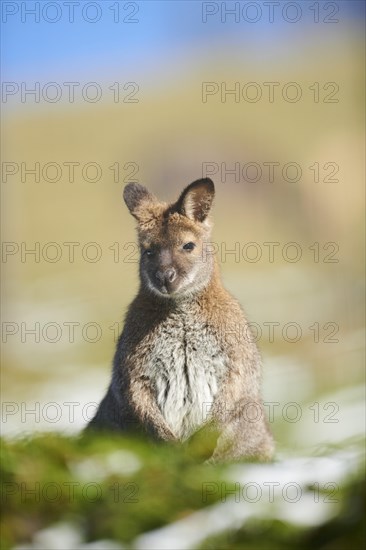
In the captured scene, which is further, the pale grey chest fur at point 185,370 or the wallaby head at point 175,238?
the pale grey chest fur at point 185,370

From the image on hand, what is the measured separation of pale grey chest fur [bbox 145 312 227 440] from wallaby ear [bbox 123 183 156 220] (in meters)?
0.75

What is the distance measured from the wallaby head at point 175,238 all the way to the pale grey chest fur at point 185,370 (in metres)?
0.25

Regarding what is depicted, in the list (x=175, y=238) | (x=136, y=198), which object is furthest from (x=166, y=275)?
(x=136, y=198)

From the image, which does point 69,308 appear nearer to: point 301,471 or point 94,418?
point 94,418

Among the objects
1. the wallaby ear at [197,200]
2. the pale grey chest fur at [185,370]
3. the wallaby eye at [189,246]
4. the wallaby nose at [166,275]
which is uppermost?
the wallaby ear at [197,200]

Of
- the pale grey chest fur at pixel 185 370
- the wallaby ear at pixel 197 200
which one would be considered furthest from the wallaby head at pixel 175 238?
the pale grey chest fur at pixel 185 370

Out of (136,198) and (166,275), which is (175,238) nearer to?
(166,275)

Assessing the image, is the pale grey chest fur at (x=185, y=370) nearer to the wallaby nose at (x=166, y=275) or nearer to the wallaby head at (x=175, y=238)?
the wallaby head at (x=175, y=238)

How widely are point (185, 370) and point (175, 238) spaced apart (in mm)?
810

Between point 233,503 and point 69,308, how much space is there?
9.07 meters

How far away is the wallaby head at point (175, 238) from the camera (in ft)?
18.6

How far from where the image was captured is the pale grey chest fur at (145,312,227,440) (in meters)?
5.77

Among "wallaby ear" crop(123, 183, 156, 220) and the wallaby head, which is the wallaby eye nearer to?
the wallaby head

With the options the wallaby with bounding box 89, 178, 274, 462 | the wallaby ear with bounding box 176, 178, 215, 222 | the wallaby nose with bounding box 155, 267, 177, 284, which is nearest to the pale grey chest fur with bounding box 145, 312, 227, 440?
the wallaby with bounding box 89, 178, 274, 462
